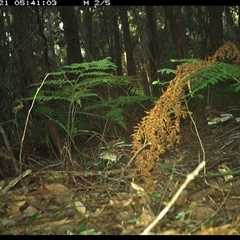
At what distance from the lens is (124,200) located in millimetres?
2078

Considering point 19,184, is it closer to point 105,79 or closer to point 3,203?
point 3,203

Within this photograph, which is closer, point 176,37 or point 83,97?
point 83,97

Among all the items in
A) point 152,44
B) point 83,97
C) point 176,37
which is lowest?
point 83,97

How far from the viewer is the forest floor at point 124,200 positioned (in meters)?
1.78

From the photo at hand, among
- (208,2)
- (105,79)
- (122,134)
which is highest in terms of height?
(208,2)

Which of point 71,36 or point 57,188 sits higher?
point 71,36

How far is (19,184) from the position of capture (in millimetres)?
2598

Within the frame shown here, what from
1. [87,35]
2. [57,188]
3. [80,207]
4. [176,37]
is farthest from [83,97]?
[87,35]

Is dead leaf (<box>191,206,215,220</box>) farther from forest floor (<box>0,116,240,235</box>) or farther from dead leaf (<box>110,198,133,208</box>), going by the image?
dead leaf (<box>110,198,133,208</box>)

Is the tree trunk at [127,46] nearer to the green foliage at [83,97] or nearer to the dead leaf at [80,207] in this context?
the green foliage at [83,97]

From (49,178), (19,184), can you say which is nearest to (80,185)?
(49,178)

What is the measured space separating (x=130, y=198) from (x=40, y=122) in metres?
2.65

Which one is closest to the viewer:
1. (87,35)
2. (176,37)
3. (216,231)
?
(216,231)

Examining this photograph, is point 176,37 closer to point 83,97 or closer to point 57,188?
point 83,97
